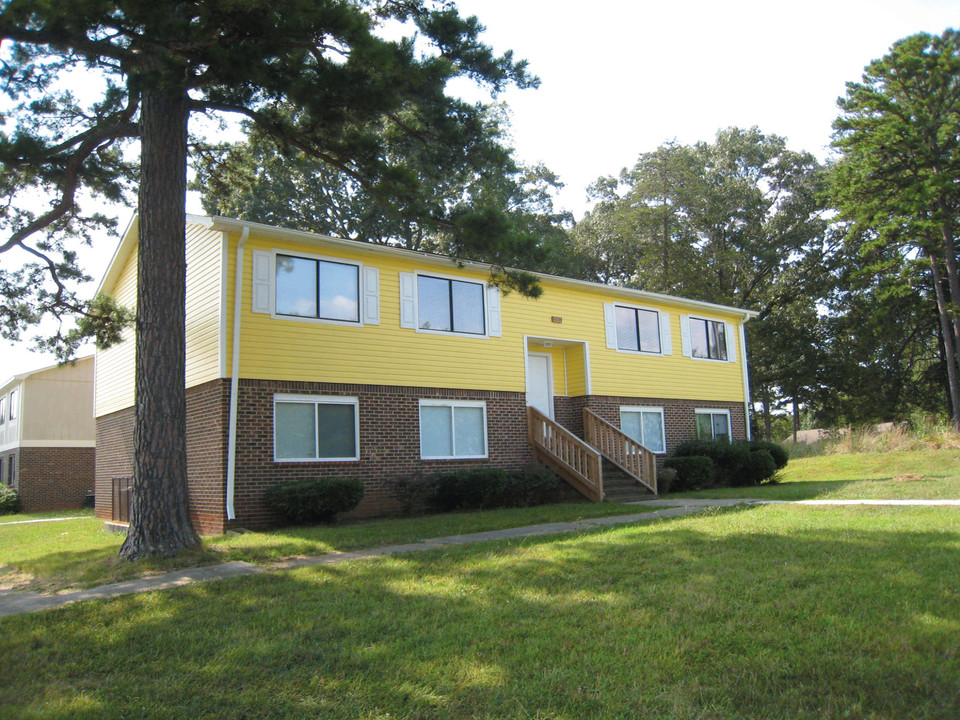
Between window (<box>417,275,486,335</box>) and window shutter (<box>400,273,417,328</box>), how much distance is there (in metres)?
0.16

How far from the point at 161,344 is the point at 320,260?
17.8 feet

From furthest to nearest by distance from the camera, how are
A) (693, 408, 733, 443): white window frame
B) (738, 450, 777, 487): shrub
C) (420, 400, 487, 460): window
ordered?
(693, 408, 733, 443): white window frame, (738, 450, 777, 487): shrub, (420, 400, 487, 460): window

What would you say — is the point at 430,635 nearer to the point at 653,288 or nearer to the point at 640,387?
the point at 640,387

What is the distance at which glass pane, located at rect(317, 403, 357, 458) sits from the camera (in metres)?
14.5

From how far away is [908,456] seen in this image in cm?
2230

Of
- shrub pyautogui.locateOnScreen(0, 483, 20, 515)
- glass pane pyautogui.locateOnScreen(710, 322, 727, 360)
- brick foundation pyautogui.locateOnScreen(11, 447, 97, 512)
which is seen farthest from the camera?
brick foundation pyautogui.locateOnScreen(11, 447, 97, 512)

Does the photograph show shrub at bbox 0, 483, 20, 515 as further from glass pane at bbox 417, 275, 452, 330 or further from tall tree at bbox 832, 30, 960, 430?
tall tree at bbox 832, 30, 960, 430

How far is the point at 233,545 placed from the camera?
1065 centimetres

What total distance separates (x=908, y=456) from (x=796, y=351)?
1599cm

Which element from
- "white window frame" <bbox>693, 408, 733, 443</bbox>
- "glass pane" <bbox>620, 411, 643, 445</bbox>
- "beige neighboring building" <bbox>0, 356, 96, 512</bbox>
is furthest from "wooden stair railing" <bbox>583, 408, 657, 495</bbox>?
"beige neighboring building" <bbox>0, 356, 96, 512</bbox>

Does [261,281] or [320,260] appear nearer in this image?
[261,281]

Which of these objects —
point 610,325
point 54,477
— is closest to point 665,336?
point 610,325

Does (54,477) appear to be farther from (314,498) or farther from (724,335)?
(724,335)

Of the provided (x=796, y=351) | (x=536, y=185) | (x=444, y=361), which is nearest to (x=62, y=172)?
(x=444, y=361)
